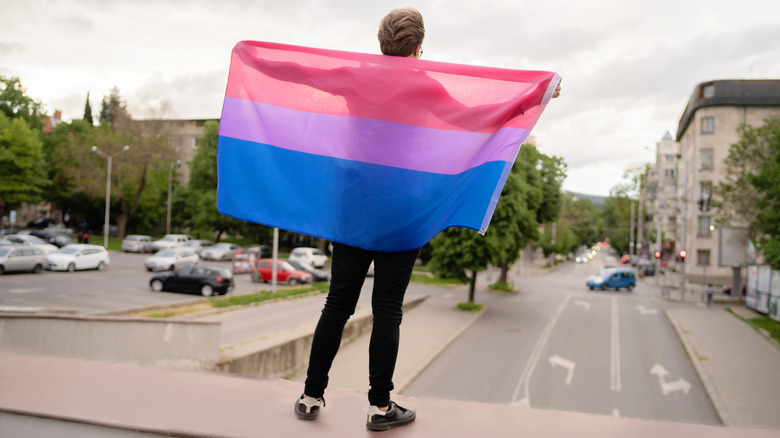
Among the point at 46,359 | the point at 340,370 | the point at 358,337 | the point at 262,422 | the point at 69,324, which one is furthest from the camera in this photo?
the point at 358,337

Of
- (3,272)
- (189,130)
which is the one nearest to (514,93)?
(3,272)

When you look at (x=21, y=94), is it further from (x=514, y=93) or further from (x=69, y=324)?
(x=514, y=93)

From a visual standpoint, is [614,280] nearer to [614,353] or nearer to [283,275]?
[283,275]

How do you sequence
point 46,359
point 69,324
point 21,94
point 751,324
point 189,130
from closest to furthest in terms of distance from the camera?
point 46,359
point 69,324
point 21,94
point 751,324
point 189,130

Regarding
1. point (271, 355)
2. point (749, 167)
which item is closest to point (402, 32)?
point (271, 355)

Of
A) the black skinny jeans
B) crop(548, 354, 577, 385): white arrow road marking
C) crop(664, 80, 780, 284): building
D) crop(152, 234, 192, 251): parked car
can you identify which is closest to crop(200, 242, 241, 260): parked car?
crop(152, 234, 192, 251): parked car

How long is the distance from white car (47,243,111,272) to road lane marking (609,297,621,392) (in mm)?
30643

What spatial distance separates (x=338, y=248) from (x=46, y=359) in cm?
234

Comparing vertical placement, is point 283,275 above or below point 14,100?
below

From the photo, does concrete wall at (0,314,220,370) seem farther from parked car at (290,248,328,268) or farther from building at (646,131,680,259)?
building at (646,131,680,259)

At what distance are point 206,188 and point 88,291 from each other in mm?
39505

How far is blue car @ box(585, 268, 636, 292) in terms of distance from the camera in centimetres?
5044

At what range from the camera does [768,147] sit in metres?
36.3

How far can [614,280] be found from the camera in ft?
167
